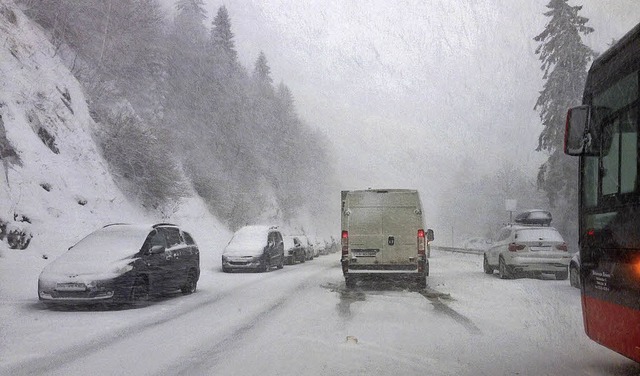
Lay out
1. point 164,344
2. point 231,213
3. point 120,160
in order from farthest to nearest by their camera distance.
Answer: point 231,213
point 120,160
point 164,344

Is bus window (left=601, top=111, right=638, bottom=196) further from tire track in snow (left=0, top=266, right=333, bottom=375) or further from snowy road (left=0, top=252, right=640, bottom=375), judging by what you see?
tire track in snow (left=0, top=266, right=333, bottom=375)

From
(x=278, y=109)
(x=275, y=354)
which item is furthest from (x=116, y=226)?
(x=278, y=109)

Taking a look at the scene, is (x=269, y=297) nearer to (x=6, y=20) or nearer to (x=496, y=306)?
(x=496, y=306)

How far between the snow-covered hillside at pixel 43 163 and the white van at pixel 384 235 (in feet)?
24.6

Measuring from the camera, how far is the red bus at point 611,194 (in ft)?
14.7

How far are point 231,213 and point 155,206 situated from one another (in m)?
13.5

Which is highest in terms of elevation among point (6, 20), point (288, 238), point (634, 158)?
point (6, 20)

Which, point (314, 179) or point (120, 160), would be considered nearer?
point (120, 160)

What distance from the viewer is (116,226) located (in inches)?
492

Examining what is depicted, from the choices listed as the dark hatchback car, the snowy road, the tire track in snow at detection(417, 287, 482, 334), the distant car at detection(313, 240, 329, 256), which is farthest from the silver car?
the distant car at detection(313, 240, 329, 256)

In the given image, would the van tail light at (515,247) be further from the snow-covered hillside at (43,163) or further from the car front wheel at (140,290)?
the snow-covered hillside at (43,163)

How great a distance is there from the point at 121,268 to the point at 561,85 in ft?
86.7

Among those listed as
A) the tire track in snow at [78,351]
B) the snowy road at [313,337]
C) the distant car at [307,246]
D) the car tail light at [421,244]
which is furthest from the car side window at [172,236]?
the distant car at [307,246]

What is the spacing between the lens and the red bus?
4.48 metres
